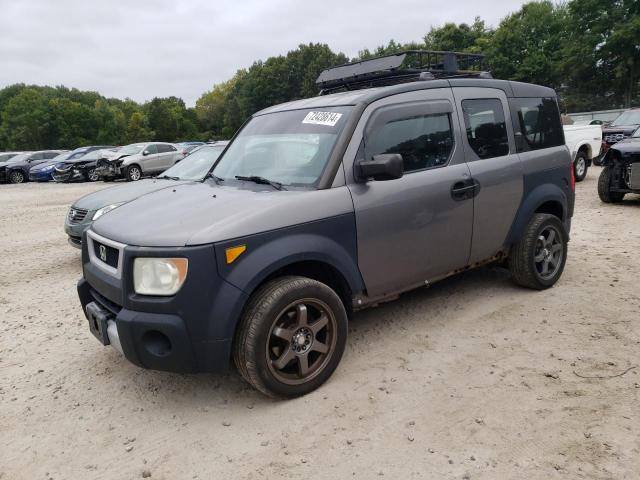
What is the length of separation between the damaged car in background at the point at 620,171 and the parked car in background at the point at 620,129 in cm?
559

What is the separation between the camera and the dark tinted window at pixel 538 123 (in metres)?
4.59

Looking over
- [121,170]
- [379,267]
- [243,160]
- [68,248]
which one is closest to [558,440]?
[379,267]

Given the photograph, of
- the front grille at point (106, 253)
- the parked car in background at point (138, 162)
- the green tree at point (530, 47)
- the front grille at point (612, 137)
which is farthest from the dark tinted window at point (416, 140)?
the green tree at point (530, 47)

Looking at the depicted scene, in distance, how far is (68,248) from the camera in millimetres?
8164

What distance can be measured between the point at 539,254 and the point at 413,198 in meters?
1.88

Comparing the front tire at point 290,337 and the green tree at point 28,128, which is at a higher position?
the green tree at point 28,128

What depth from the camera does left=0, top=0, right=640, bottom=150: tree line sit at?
148 ft

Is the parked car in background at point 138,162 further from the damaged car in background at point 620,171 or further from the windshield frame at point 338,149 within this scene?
the windshield frame at point 338,149

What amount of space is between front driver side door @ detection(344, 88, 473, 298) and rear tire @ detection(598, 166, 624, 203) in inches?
257

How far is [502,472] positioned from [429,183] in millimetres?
2084

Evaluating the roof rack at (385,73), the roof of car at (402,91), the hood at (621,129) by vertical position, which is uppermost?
the roof rack at (385,73)

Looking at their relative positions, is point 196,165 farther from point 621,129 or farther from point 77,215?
point 621,129

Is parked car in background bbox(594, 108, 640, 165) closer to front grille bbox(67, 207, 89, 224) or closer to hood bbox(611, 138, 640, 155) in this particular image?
hood bbox(611, 138, 640, 155)

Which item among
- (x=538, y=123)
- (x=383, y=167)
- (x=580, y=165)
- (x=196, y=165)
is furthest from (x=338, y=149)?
(x=580, y=165)
